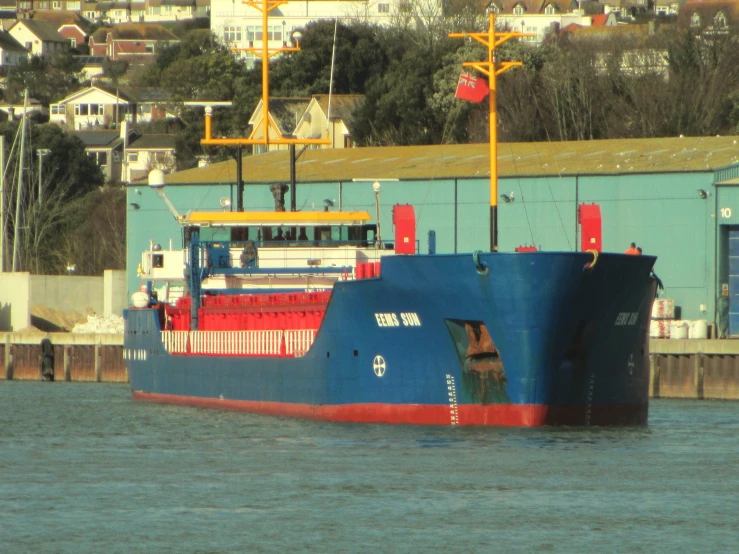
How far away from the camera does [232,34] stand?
141 metres

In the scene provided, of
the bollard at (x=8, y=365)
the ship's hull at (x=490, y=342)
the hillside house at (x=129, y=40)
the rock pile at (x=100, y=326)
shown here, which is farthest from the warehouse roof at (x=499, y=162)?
the hillside house at (x=129, y=40)

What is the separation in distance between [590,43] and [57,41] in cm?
11422

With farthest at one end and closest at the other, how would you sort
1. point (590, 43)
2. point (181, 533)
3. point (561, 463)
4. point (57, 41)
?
1. point (57, 41)
2. point (590, 43)
3. point (561, 463)
4. point (181, 533)

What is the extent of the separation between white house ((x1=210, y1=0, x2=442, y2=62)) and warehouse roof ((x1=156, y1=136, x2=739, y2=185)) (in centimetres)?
5462

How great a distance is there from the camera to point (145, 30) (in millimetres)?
190000

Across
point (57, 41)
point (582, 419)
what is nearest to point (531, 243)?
point (582, 419)

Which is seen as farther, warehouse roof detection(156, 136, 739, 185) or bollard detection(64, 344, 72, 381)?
bollard detection(64, 344, 72, 381)

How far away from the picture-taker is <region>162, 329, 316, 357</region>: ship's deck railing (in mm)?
29561

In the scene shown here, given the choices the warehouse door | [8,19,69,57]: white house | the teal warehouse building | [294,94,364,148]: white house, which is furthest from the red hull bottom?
[8,19,69,57]: white house

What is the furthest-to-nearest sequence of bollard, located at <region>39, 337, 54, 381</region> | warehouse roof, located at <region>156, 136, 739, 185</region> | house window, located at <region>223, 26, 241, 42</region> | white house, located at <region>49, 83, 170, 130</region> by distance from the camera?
house window, located at <region>223, 26, 241, 42</region> → white house, located at <region>49, 83, 170, 130</region> → bollard, located at <region>39, 337, 54, 381</region> → warehouse roof, located at <region>156, 136, 739, 185</region>

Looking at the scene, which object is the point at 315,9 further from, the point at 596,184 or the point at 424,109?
the point at 596,184

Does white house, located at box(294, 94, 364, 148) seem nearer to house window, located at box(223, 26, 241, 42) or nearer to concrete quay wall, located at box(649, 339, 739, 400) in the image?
concrete quay wall, located at box(649, 339, 739, 400)

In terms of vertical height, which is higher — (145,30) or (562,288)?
(145,30)

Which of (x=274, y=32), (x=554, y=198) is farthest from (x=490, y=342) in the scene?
(x=274, y=32)
